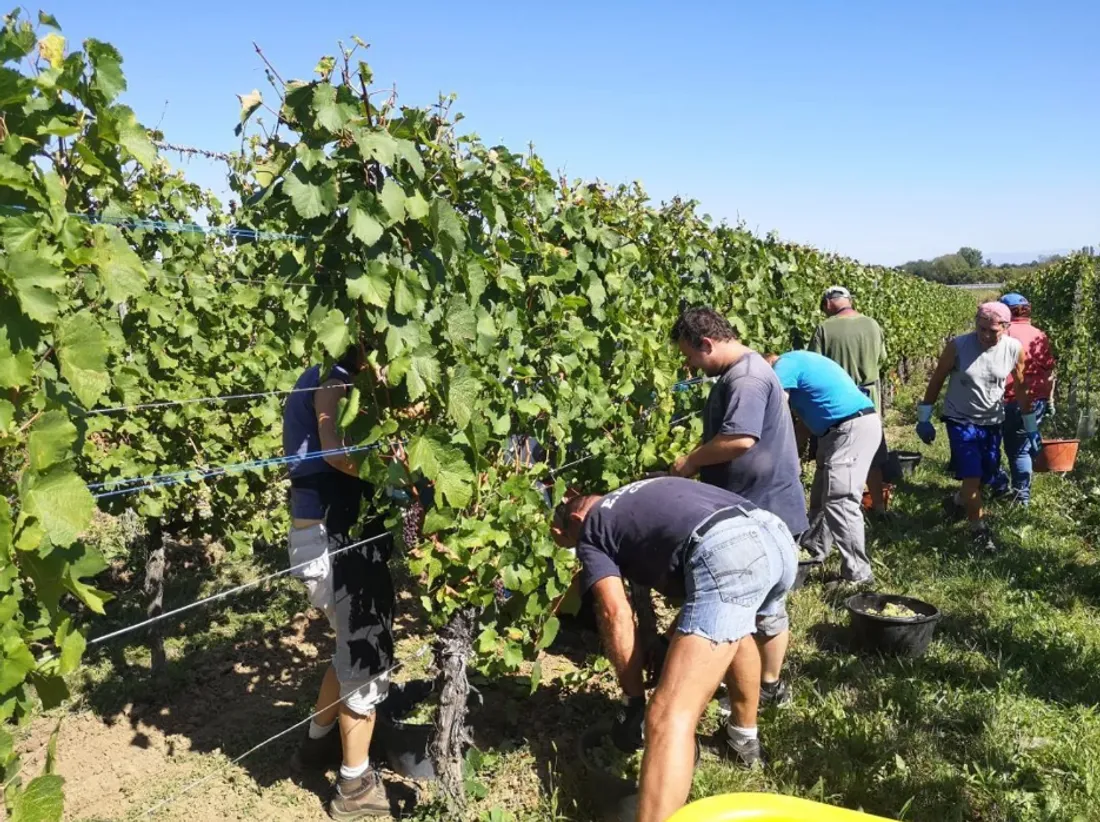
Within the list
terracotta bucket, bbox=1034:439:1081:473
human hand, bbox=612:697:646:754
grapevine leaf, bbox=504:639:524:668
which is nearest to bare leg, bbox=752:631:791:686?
human hand, bbox=612:697:646:754

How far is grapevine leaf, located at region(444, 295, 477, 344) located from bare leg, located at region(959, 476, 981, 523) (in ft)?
13.5

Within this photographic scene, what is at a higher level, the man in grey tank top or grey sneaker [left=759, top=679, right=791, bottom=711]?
the man in grey tank top

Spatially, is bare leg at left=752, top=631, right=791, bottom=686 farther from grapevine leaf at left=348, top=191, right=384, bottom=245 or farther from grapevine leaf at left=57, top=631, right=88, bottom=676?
grapevine leaf at left=57, top=631, right=88, bottom=676

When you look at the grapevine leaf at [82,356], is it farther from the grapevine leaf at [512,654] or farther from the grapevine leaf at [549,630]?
the grapevine leaf at [549,630]

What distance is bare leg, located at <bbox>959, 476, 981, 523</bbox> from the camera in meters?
5.22

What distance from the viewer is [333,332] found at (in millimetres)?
2053

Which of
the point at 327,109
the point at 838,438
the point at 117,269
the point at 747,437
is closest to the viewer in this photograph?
the point at 117,269

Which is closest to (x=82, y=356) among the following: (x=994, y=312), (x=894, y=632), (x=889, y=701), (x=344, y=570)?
(x=344, y=570)

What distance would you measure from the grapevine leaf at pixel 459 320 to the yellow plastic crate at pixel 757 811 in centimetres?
134

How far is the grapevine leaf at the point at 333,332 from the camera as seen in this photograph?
6.70ft

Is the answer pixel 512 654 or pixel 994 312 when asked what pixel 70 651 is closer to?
pixel 512 654

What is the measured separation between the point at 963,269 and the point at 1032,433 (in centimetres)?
8818

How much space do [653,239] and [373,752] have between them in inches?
119

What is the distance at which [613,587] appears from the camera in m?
2.43
